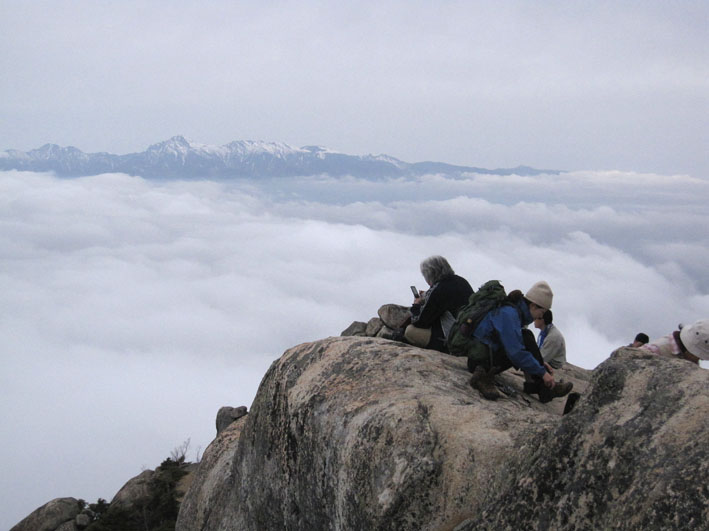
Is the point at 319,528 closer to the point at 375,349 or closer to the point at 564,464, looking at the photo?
the point at 375,349

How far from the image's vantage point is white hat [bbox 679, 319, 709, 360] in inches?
274

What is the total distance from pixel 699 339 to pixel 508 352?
2.31 m

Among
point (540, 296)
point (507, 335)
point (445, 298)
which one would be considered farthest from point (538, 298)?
point (445, 298)

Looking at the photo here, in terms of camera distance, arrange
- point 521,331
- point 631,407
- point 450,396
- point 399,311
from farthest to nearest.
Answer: point 399,311 < point 521,331 < point 450,396 < point 631,407

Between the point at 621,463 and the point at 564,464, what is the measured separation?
516 millimetres

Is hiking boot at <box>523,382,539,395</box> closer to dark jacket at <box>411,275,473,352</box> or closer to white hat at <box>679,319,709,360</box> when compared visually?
dark jacket at <box>411,275,473,352</box>

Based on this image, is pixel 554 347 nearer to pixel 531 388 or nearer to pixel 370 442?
pixel 531 388

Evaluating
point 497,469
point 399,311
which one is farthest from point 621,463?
point 399,311

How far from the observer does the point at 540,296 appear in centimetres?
890

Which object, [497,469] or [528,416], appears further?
[528,416]

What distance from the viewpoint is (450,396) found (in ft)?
25.2

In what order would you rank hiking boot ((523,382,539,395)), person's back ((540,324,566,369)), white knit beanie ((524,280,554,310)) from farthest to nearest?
person's back ((540,324,566,369)) < white knit beanie ((524,280,554,310)) < hiking boot ((523,382,539,395))

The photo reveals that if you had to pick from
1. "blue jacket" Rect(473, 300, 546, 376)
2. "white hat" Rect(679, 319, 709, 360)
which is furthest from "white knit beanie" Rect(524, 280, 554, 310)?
"white hat" Rect(679, 319, 709, 360)

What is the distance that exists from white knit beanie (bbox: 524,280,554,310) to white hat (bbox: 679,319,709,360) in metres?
2.14
